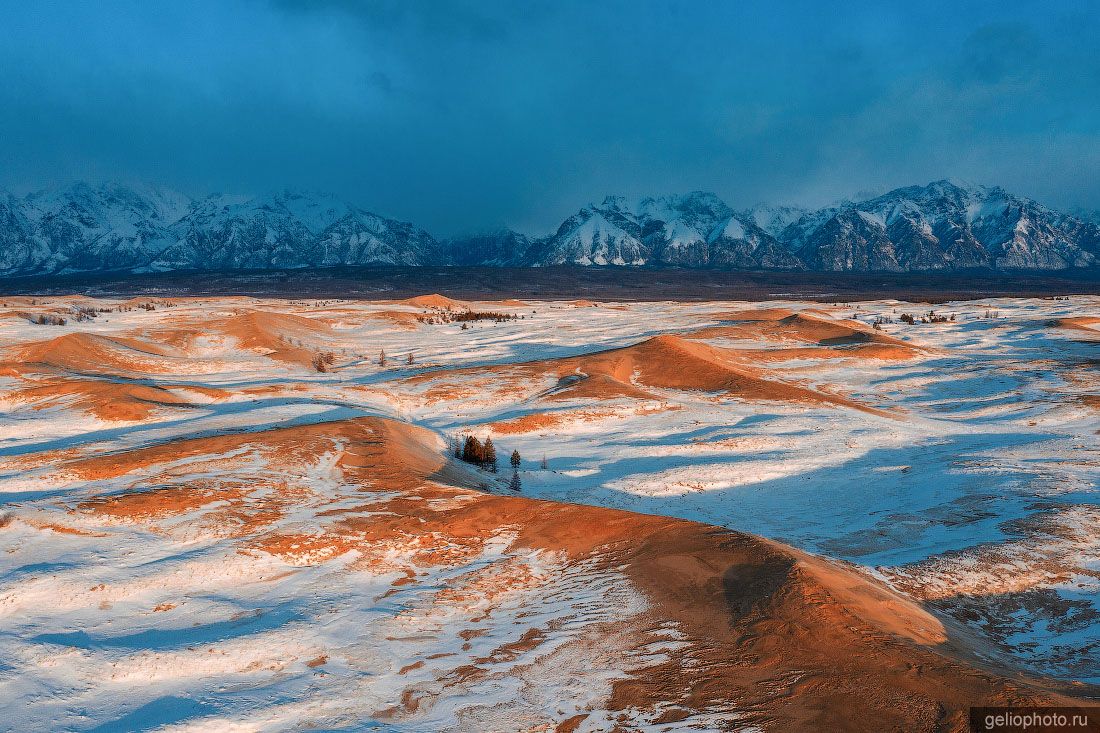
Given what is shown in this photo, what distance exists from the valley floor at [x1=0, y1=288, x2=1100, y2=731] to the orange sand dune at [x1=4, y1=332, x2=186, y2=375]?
2.34m

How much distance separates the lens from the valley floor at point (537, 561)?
5.37 meters

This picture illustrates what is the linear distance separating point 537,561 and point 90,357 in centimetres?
2416

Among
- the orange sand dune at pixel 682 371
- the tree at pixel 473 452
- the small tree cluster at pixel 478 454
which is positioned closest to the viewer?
the small tree cluster at pixel 478 454

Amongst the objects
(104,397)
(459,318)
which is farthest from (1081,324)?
(104,397)

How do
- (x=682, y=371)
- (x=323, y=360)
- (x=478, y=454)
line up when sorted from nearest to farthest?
(x=478, y=454), (x=682, y=371), (x=323, y=360)

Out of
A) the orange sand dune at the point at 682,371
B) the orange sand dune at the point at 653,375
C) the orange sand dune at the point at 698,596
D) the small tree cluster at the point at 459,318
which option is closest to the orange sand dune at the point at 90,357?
the orange sand dune at the point at 653,375

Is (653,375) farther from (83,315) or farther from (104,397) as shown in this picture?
(83,315)

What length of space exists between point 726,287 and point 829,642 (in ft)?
399

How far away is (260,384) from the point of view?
70.1 ft

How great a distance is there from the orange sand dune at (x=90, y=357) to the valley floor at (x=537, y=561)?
7.67ft

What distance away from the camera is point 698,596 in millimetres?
6859

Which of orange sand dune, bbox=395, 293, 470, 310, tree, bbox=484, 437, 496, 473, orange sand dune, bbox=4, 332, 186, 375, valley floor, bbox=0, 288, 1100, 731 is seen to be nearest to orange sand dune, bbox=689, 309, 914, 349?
valley floor, bbox=0, 288, 1100, 731

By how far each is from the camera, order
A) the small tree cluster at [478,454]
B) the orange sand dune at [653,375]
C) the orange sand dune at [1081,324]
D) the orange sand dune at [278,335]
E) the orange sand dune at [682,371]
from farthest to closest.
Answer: the orange sand dune at [1081,324]
the orange sand dune at [278,335]
the orange sand dune at [682,371]
the orange sand dune at [653,375]
the small tree cluster at [478,454]

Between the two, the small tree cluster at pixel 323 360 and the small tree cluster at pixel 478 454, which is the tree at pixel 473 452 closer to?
the small tree cluster at pixel 478 454
